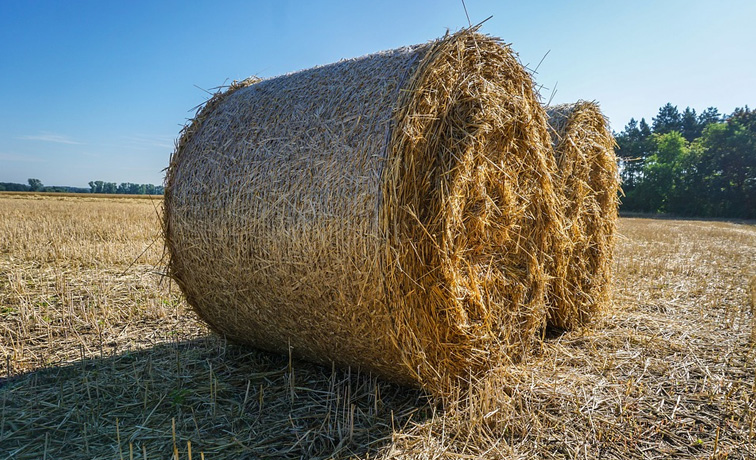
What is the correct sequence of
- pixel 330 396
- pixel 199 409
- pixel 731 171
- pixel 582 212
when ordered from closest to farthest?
pixel 199 409
pixel 330 396
pixel 582 212
pixel 731 171

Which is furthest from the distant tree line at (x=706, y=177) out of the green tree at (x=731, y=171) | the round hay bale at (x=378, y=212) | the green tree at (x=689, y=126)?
the round hay bale at (x=378, y=212)

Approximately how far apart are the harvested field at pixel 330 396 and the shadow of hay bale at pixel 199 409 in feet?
0.04

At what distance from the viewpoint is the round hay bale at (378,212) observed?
2.80m

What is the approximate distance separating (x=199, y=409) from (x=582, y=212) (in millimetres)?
3975

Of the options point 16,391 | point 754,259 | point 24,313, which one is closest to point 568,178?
point 16,391

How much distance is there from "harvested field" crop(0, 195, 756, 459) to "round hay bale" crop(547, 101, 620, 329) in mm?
307

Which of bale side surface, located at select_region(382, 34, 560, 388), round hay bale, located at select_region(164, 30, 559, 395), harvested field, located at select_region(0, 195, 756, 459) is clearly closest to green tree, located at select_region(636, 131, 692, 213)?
harvested field, located at select_region(0, 195, 756, 459)

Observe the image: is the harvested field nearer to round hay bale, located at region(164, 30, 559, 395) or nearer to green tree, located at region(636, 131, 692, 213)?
round hay bale, located at region(164, 30, 559, 395)

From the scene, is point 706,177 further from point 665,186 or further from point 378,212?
point 378,212

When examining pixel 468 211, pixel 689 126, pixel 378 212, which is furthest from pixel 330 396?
pixel 689 126

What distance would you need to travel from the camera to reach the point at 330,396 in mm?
3246

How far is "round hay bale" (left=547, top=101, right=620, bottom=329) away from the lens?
4.60m

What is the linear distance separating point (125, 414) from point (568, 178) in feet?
13.7

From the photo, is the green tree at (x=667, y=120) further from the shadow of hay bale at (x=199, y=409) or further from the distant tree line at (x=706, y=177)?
the shadow of hay bale at (x=199, y=409)
